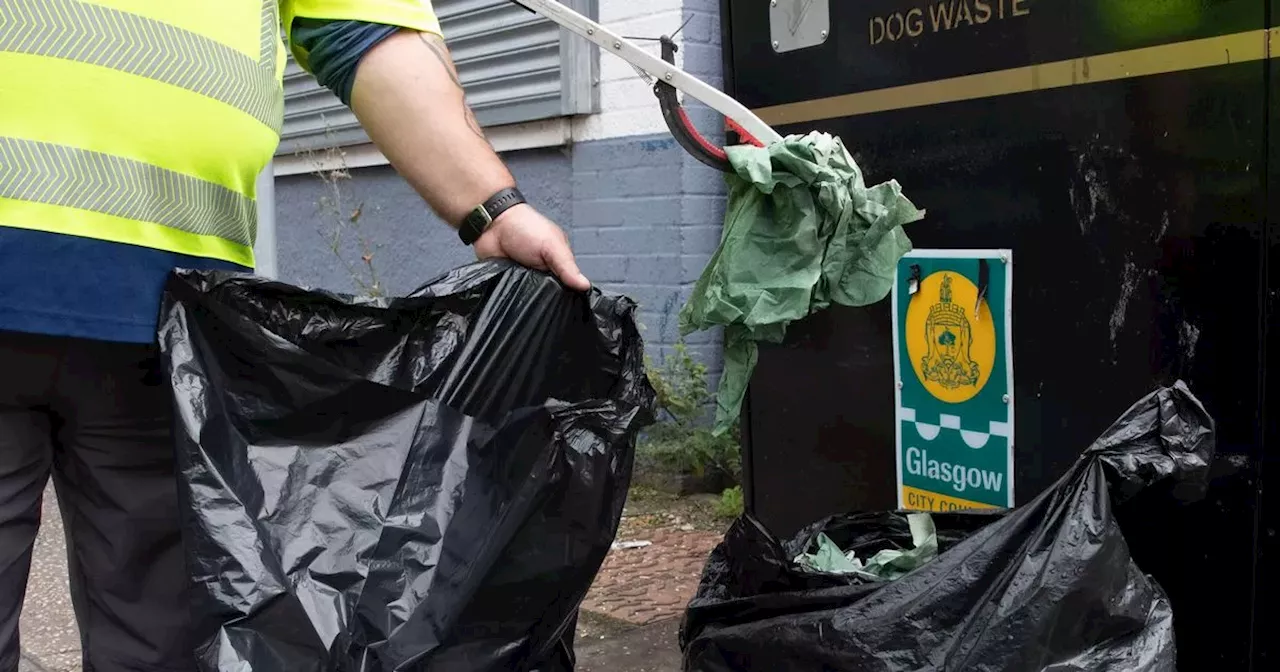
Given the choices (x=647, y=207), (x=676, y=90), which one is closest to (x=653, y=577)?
(x=647, y=207)

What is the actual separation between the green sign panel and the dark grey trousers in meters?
1.33

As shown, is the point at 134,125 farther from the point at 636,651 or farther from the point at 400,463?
the point at 636,651

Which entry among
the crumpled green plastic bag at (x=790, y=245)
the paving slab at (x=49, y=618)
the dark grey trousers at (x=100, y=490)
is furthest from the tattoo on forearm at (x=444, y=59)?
the paving slab at (x=49, y=618)

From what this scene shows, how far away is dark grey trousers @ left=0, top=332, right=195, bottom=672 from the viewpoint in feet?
4.99

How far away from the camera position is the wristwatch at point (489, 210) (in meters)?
1.72

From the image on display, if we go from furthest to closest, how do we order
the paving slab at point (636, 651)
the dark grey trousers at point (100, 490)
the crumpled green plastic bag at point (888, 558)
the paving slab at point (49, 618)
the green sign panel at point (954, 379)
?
the paving slab at point (49, 618) → the paving slab at point (636, 651) → the green sign panel at point (954, 379) → the crumpled green plastic bag at point (888, 558) → the dark grey trousers at point (100, 490)

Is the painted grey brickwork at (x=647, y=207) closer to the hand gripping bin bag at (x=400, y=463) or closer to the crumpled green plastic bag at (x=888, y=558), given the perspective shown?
the crumpled green plastic bag at (x=888, y=558)

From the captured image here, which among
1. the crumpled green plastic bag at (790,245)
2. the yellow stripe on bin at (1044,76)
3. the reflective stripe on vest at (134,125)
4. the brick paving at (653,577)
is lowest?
the brick paving at (653,577)

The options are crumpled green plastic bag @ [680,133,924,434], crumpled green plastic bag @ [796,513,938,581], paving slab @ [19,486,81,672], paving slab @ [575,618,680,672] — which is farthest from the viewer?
paving slab @ [19,486,81,672]

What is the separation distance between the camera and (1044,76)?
2.00m

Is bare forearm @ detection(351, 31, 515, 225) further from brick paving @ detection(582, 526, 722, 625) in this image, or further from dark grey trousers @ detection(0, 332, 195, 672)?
brick paving @ detection(582, 526, 722, 625)

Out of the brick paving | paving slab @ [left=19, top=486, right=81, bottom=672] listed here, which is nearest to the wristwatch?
the brick paving

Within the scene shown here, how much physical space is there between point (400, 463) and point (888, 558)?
81cm

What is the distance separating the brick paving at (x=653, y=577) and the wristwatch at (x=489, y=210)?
171cm
